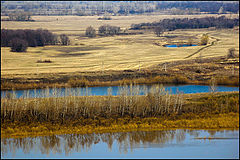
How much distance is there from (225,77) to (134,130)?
37.0ft

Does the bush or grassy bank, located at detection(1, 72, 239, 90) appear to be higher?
the bush

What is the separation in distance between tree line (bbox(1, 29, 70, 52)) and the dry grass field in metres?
0.85

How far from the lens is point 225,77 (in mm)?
25188

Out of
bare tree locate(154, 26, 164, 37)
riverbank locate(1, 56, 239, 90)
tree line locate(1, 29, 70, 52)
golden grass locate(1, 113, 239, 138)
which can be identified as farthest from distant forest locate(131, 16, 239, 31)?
golden grass locate(1, 113, 239, 138)

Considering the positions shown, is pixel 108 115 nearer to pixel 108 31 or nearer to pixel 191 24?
pixel 108 31

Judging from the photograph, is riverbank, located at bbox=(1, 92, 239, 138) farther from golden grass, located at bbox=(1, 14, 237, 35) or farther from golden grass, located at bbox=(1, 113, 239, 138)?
golden grass, located at bbox=(1, 14, 237, 35)

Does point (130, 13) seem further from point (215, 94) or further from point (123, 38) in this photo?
point (215, 94)

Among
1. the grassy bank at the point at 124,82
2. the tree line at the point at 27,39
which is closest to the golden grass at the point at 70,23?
the tree line at the point at 27,39

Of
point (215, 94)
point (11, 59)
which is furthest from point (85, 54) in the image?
point (215, 94)

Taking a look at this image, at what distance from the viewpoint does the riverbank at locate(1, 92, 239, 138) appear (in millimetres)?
15961

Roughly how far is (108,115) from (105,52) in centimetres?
2024

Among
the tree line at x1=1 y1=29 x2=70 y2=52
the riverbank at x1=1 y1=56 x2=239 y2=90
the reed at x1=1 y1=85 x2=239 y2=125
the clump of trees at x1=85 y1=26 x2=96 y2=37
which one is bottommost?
the reed at x1=1 y1=85 x2=239 y2=125

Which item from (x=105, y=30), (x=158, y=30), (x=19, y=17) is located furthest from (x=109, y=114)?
(x=19, y=17)

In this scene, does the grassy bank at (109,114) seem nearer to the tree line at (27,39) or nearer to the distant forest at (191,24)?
the tree line at (27,39)
